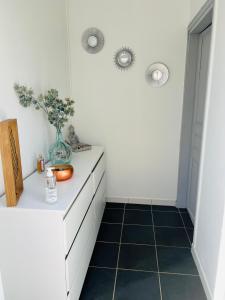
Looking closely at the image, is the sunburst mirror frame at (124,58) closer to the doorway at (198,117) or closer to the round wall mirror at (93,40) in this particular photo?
the round wall mirror at (93,40)

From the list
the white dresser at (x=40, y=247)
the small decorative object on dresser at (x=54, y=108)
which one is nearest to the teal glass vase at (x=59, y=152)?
the small decorative object on dresser at (x=54, y=108)

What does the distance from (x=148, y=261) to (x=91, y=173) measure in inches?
37.0

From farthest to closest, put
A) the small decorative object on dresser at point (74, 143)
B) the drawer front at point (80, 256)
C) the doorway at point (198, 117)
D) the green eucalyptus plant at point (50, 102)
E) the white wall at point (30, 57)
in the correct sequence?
the small decorative object on dresser at point (74, 143)
the doorway at point (198, 117)
the green eucalyptus plant at point (50, 102)
the white wall at point (30, 57)
the drawer front at point (80, 256)

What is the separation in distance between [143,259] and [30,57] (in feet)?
6.51

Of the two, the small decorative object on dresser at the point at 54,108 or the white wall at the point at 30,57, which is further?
the small decorative object on dresser at the point at 54,108

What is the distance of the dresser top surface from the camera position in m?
1.30

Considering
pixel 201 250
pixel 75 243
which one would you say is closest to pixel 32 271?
pixel 75 243

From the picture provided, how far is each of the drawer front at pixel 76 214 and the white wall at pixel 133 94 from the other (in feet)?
3.76

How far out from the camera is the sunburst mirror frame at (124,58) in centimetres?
264

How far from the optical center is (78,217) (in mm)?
1536

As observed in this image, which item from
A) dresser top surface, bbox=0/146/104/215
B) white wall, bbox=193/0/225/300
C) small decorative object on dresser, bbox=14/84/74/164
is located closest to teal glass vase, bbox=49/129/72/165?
small decorative object on dresser, bbox=14/84/74/164

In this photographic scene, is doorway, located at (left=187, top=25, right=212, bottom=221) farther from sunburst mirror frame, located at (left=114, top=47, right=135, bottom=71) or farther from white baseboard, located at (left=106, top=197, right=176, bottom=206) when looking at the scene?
sunburst mirror frame, located at (left=114, top=47, right=135, bottom=71)

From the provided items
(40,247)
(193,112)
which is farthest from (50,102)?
(193,112)

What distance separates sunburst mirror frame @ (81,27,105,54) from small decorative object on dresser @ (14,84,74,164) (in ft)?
Result: 3.63
